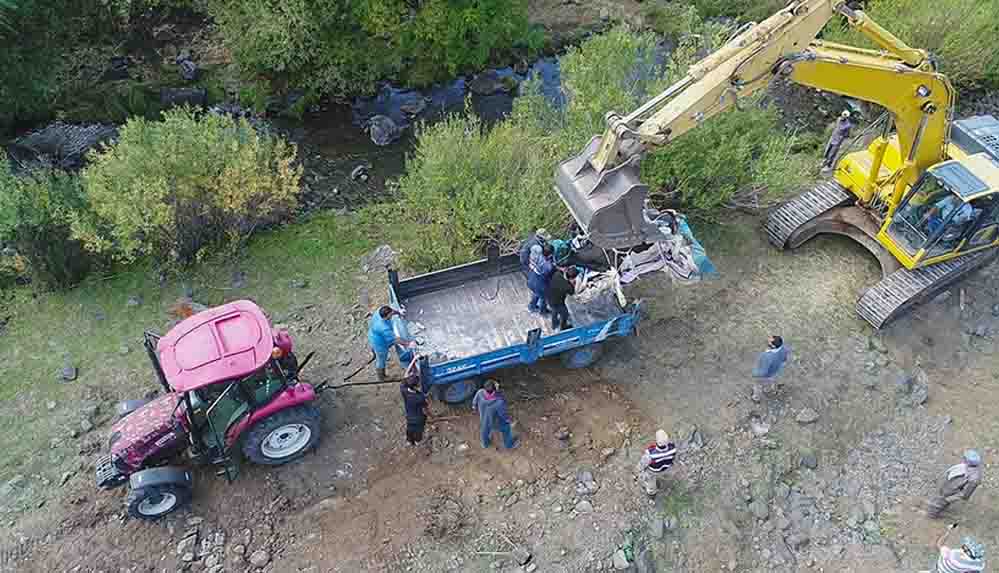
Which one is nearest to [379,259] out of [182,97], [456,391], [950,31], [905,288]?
[456,391]

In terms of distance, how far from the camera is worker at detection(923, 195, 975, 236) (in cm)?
1117

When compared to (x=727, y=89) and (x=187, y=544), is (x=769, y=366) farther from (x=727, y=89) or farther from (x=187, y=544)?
(x=187, y=544)

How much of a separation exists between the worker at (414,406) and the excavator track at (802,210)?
7.31 metres

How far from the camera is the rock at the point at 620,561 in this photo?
8969 mm

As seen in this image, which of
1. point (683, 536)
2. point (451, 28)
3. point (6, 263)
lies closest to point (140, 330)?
point (6, 263)

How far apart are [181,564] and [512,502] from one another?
4138mm

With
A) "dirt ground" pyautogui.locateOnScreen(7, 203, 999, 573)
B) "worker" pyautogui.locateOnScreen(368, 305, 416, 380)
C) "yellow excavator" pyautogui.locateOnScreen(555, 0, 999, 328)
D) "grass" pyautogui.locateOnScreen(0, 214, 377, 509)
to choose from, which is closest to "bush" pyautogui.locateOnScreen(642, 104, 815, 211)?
"yellow excavator" pyautogui.locateOnScreen(555, 0, 999, 328)

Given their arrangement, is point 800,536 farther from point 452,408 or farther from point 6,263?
point 6,263

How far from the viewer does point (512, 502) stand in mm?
9633

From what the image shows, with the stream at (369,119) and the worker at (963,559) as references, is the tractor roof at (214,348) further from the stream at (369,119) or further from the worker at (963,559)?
the worker at (963,559)

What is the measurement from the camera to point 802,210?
43.3 ft

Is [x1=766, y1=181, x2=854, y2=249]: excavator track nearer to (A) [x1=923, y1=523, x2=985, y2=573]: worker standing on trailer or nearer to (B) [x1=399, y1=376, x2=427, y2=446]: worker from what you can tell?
(A) [x1=923, y1=523, x2=985, y2=573]: worker standing on trailer

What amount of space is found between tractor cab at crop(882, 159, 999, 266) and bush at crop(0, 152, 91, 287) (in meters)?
13.6

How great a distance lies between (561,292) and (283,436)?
13.9 ft
